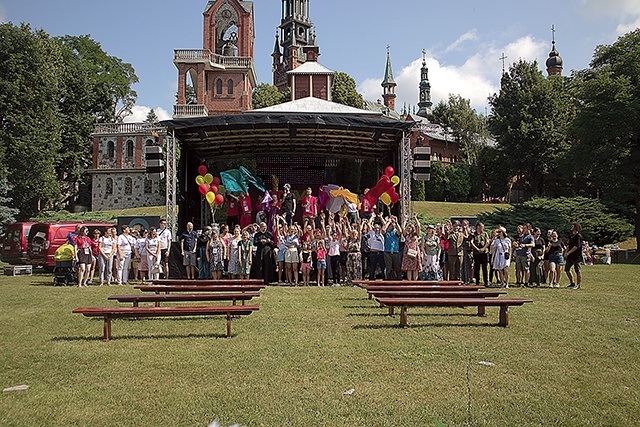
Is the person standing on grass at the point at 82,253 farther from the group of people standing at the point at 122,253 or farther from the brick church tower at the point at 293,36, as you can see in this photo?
the brick church tower at the point at 293,36

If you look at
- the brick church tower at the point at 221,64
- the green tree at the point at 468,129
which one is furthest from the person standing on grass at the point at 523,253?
the green tree at the point at 468,129

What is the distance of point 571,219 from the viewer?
33062 mm

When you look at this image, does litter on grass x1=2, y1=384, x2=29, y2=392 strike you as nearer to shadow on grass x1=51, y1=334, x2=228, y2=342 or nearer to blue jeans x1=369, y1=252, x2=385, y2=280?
shadow on grass x1=51, y1=334, x2=228, y2=342

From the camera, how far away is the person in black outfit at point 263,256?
1473 centimetres

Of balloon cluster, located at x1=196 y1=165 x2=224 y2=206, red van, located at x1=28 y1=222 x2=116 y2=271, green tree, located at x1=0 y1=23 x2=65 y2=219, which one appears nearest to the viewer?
balloon cluster, located at x1=196 y1=165 x2=224 y2=206

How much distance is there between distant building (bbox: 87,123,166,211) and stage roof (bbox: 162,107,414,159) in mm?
35215

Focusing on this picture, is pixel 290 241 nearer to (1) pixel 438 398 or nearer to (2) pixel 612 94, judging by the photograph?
(1) pixel 438 398

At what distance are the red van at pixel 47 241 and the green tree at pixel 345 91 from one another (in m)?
48.2

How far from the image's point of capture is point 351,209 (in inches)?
691

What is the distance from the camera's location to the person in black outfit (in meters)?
14.7

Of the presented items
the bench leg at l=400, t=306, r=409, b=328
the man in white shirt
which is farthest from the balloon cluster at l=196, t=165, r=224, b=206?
the bench leg at l=400, t=306, r=409, b=328

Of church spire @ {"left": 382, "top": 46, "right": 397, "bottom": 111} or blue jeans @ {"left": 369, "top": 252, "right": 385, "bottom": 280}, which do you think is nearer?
blue jeans @ {"left": 369, "top": 252, "right": 385, "bottom": 280}

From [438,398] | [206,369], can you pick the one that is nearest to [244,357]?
[206,369]

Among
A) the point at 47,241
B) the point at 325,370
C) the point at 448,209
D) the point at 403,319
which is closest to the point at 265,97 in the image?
the point at 448,209
